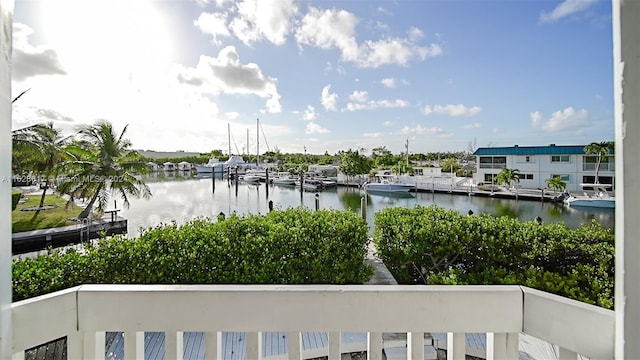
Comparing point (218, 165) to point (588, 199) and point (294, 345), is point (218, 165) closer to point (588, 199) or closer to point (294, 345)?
point (294, 345)

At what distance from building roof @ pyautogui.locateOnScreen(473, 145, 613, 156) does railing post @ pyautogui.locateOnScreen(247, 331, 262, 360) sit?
2.53m

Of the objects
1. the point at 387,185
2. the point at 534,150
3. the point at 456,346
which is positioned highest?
the point at 534,150

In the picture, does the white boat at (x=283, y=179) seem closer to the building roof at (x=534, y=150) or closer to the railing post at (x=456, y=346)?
the building roof at (x=534, y=150)

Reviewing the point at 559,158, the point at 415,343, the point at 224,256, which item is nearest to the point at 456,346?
the point at 415,343

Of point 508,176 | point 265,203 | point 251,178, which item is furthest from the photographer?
point 251,178

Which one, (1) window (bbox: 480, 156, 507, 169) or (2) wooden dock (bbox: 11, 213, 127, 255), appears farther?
(1) window (bbox: 480, 156, 507, 169)

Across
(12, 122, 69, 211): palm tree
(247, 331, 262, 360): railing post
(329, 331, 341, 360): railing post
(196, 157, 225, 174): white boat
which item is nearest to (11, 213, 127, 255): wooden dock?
(12, 122, 69, 211): palm tree

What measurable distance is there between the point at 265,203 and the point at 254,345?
290 cm

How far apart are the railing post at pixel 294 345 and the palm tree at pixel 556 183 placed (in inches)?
112

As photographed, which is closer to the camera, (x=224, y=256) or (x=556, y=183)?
(x=224, y=256)

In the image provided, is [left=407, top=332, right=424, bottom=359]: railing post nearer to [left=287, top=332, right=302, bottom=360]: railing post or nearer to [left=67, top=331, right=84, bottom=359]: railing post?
[left=287, top=332, right=302, bottom=360]: railing post

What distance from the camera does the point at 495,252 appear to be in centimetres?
199

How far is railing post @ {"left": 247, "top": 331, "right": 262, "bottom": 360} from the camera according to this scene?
49 centimetres

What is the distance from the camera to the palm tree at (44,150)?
1.72 meters
